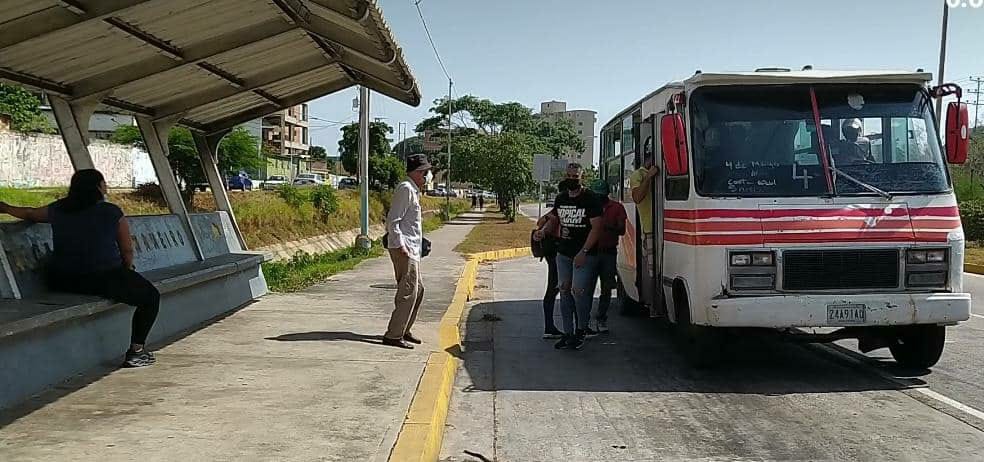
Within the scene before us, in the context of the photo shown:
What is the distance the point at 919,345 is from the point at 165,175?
827cm

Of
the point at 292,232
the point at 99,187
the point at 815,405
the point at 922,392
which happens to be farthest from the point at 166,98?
the point at 292,232

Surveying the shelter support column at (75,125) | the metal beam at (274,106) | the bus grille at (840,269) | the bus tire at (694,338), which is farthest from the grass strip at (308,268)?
the bus grille at (840,269)

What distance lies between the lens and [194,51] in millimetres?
9102

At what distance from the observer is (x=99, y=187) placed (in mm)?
7363

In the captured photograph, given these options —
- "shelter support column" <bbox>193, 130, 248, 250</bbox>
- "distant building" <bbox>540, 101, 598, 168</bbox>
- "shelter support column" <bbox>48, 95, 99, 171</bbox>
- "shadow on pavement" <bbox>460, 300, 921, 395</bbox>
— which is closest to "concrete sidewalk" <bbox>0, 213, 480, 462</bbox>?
"shadow on pavement" <bbox>460, 300, 921, 395</bbox>

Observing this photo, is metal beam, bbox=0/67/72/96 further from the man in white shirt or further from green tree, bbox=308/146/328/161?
green tree, bbox=308/146/328/161

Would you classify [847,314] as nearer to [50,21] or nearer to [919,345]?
[919,345]

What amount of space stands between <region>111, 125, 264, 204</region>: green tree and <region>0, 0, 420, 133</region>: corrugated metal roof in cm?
1148

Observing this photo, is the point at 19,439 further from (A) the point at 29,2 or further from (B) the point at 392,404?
(A) the point at 29,2

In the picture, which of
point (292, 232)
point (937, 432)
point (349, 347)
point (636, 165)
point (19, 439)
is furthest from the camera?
point (292, 232)

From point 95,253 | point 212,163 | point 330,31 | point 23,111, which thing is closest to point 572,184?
point 330,31

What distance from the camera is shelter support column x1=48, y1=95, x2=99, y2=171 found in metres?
8.68

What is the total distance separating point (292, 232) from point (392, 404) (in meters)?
21.0

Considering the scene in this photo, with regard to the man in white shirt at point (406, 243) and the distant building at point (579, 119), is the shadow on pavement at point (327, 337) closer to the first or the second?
the man in white shirt at point (406, 243)
